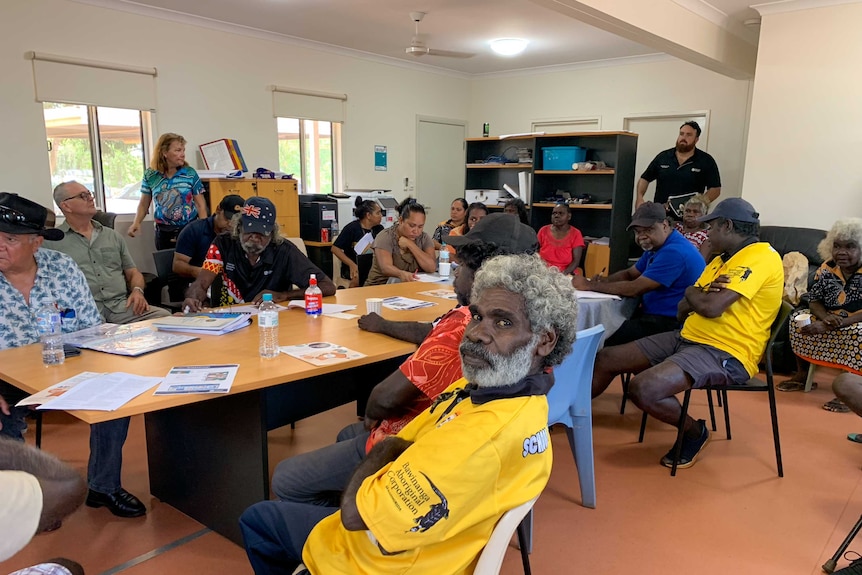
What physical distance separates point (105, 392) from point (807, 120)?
207 inches

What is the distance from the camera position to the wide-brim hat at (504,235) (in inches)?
80.7

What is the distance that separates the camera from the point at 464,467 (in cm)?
114

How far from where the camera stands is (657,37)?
461 cm

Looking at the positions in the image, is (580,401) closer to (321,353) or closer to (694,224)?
(321,353)

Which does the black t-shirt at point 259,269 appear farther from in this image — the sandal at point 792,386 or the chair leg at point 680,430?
the sandal at point 792,386

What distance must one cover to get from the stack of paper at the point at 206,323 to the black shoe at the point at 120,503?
704 millimetres

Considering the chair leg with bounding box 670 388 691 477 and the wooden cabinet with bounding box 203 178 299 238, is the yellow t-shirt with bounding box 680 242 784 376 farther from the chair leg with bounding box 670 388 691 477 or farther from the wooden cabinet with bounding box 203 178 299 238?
the wooden cabinet with bounding box 203 178 299 238

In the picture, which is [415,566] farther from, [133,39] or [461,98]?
[461,98]

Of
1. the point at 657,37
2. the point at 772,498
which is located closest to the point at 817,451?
the point at 772,498

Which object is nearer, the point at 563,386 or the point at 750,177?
the point at 563,386

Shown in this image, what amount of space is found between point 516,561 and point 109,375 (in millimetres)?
1559

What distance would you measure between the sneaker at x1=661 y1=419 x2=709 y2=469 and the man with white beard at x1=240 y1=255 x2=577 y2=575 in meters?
1.87

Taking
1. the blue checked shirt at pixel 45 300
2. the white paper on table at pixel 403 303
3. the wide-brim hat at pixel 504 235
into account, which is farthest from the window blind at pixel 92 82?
the wide-brim hat at pixel 504 235

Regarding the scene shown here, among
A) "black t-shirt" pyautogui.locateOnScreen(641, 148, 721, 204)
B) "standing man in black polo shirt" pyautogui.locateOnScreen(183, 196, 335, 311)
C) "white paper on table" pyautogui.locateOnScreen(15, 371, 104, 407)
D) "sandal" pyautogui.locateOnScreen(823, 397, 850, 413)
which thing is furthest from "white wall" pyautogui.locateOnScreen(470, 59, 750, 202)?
"white paper on table" pyautogui.locateOnScreen(15, 371, 104, 407)
